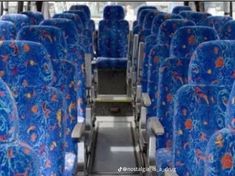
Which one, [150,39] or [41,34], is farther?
[150,39]

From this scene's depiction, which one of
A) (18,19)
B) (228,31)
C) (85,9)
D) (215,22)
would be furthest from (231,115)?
(85,9)

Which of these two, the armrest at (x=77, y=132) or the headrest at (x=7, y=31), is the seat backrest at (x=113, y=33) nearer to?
the headrest at (x=7, y=31)

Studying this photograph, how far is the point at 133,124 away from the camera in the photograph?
6.59 metres

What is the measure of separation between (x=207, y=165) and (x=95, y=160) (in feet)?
10.7

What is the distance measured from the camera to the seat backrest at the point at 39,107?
111 inches

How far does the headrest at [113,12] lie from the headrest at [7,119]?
7045 millimetres

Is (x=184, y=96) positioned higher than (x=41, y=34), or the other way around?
(x=41, y=34)

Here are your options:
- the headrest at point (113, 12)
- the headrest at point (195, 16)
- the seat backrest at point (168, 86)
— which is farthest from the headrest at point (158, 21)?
the headrest at point (113, 12)

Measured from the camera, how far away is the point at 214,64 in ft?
9.70

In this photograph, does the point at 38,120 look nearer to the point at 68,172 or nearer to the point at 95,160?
the point at 68,172

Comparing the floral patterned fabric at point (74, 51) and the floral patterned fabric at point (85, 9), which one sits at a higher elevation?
the floral patterned fabric at point (85, 9)

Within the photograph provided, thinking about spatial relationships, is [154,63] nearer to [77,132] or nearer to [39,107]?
[77,132]

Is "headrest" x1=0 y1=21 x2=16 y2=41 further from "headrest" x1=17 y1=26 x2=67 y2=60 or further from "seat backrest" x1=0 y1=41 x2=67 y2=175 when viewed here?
"seat backrest" x1=0 y1=41 x2=67 y2=175

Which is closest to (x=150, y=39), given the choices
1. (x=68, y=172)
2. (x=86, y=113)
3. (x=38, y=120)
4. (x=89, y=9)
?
(x=86, y=113)
